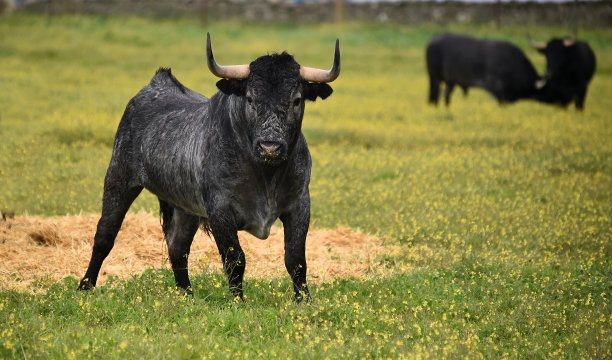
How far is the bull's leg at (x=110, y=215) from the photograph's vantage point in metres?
8.05

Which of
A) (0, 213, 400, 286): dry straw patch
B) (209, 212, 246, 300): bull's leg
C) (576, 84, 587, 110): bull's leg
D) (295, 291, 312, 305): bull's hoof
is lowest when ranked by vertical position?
(576, 84, 587, 110): bull's leg

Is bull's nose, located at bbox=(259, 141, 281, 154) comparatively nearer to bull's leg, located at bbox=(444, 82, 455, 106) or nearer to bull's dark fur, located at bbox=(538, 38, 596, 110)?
bull's dark fur, located at bbox=(538, 38, 596, 110)

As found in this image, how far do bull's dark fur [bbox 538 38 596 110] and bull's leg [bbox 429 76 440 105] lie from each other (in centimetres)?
356

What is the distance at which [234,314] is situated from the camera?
6551mm

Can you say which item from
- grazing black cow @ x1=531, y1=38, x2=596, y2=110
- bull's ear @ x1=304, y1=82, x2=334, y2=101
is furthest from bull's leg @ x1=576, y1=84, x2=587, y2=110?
bull's ear @ x1=304, y1=82, x2=334, y2=101

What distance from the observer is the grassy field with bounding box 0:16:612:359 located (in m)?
6.21

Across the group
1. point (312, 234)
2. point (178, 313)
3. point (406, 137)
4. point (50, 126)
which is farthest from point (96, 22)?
point (178, 313)

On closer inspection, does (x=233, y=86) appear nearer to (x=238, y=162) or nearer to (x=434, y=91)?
(x=238, y=162)

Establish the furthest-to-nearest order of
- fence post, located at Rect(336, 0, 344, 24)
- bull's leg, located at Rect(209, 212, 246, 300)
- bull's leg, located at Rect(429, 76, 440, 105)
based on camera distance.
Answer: fence post, located at Rect(336, 0, 344, 24)
bull's leg, located at Rect(429, 76, 440, 105)
bull's leg, located at Rect(209, 212, 246, 300)

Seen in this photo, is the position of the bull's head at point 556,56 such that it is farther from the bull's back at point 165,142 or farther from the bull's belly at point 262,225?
the bull's belly at point 262,225

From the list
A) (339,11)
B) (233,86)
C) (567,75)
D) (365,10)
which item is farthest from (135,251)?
(365,10)

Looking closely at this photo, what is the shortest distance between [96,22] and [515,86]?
2198cm

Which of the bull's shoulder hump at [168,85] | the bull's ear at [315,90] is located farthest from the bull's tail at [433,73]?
the bull's ear at [315,90]

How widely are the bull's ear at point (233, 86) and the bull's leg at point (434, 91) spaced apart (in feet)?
61.0
